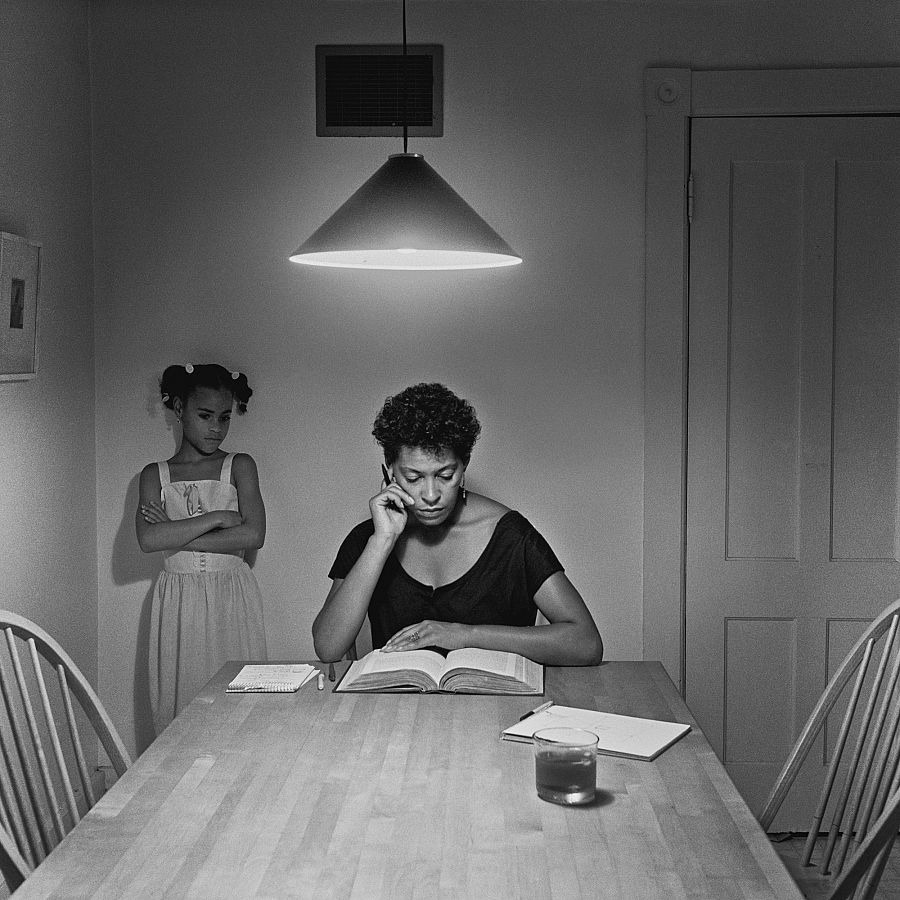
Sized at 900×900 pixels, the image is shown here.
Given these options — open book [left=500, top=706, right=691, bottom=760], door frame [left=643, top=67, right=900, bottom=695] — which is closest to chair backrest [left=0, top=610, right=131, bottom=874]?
open book [left=500, top=706, right=691, bottom=760]

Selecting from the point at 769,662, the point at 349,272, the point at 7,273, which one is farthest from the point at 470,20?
the point at 769,662

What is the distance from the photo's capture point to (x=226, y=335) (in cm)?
368

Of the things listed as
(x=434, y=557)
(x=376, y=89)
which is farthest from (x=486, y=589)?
(x=376, y=89)

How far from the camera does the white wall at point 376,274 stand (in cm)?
359

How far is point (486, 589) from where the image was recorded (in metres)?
2.85

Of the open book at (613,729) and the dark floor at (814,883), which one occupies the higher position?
the open book at (613,729)

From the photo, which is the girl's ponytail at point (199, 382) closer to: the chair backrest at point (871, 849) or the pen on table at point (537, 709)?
the pen on table at point (537, 709)

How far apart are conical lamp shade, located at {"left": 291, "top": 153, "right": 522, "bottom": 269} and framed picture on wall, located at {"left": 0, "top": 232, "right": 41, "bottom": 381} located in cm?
101

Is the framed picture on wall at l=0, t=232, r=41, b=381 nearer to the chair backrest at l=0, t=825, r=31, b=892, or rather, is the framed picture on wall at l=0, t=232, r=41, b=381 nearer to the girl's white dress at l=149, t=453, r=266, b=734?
the girl's white dress at l=149, t=453, r=266, b=734

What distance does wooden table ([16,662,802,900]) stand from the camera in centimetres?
153

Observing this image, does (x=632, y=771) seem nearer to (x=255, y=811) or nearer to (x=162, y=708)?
(x=255, y=811)

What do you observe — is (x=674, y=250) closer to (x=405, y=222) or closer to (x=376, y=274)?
(x=376, y=274)

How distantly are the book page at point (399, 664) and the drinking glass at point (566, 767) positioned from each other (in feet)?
1.96

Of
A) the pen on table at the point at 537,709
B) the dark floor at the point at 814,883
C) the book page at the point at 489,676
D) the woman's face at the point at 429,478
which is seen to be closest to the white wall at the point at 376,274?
the dark floor at the point at 814,883
